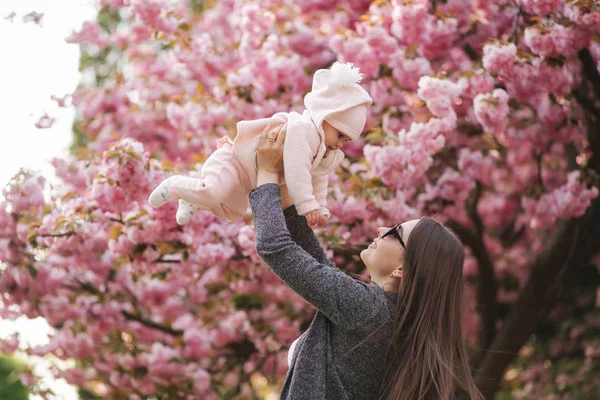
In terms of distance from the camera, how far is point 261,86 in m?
5.25

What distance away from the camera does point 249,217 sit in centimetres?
446

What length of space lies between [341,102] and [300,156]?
22 centimetres

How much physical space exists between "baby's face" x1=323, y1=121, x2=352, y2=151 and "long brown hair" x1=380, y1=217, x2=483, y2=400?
34 cm

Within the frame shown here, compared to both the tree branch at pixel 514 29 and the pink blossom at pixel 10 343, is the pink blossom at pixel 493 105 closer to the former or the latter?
the tree branch at pixel 514 29

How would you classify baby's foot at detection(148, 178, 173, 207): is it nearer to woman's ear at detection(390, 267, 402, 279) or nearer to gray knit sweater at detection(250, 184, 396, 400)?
gray knit sweater at detection(250, 184, 396, 400)

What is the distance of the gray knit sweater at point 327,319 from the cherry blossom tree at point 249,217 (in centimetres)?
206

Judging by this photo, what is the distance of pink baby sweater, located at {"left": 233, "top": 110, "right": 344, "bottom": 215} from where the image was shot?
7.19 ft

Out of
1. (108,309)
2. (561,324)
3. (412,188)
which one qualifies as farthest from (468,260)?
(108,309)

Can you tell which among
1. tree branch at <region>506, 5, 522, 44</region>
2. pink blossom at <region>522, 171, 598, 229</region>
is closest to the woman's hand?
tree branch at <region>506, 5, 522, 44</region>

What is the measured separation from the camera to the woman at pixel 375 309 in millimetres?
2029

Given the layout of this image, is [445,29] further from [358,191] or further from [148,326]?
[148,326]

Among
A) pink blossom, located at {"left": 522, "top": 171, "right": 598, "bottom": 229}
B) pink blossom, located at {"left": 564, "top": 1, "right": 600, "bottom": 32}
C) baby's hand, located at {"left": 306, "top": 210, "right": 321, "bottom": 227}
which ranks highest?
baby's hand, located at {"left": 306, "top": 210, "right": 321, "bottom": 227}

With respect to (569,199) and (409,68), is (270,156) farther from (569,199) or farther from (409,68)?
(569,199)

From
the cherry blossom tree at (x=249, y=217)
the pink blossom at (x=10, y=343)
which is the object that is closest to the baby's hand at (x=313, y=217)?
the cherry blossom tree at (x=249, y=217)
